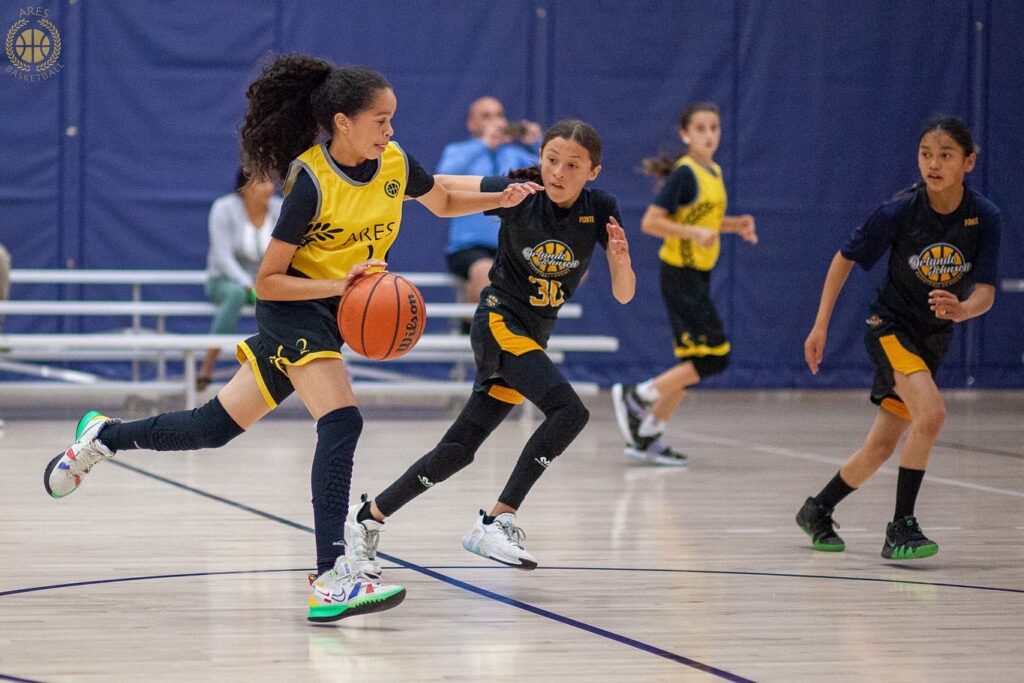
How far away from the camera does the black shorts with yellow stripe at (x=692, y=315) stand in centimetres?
712

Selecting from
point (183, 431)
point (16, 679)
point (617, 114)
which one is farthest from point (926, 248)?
point (617, 114)

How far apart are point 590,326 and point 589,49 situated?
205 cm

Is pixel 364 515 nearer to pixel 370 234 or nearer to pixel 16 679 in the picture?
pixel 370 234

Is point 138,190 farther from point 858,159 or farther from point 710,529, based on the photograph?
point 710,529

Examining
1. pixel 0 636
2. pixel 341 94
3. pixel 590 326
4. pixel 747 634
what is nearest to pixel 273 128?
pixel 341 94

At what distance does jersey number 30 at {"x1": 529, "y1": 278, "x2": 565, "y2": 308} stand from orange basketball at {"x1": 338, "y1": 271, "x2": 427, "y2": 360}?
76 centimetres

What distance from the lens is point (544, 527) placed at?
5113mm

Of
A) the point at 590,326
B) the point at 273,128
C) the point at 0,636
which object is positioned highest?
the point at 273,128

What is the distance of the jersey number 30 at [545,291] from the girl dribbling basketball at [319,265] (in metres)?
0.55

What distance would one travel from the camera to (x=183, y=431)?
3.82m

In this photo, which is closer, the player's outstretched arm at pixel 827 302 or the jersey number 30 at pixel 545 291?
the jersey number 30 at pixel 545 291

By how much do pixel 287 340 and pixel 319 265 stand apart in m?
0.21

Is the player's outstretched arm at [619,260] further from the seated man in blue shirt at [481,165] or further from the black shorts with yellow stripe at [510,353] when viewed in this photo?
the seated man in blue shirt at [481,165]

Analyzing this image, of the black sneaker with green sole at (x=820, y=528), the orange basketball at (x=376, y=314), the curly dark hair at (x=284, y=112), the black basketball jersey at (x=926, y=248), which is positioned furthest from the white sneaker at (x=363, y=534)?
the black basketball jersey at (x=926, y=248)
